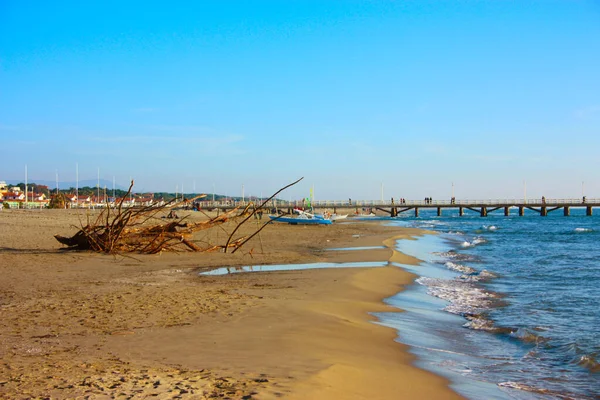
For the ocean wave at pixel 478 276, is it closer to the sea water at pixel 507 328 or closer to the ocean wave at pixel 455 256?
the sea water at pixel 507 328

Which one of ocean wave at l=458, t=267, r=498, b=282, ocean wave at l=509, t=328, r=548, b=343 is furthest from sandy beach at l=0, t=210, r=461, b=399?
ocean wave at l=458, t=267, r=498, b=282

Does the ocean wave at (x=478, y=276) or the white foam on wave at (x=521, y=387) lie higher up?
the white foam on wave at (x=521, y=387)

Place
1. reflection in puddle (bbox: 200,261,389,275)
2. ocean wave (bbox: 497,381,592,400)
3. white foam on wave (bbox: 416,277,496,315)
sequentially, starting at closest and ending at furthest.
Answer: ocean wave (bbox: 497,381,592,400) < white foam on wave (bbox: 416,277,496,315) < reflection in puddle (bbox: 200,261,389,275)

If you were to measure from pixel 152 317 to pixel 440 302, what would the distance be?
6145 millimetres

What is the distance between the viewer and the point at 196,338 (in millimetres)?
6254

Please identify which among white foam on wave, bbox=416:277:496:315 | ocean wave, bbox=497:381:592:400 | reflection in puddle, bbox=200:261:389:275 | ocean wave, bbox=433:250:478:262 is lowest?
ocean wave, bbox=433:250:478:262

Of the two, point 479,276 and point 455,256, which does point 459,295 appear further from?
point 455,256

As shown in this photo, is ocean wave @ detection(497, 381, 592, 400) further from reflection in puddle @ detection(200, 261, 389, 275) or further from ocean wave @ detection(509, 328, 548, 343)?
reflection in puddle @ detection(200, 261, 389, 275)

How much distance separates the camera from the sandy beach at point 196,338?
4457mm

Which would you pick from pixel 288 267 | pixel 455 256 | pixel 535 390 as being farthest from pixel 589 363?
pixel 455 256

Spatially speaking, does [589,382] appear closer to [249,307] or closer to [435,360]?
[435,360]

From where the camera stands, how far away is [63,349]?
548 cm

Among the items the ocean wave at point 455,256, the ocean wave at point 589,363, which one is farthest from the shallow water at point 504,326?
the ocean wave at point 455,256

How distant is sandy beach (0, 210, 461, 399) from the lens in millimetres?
4457
